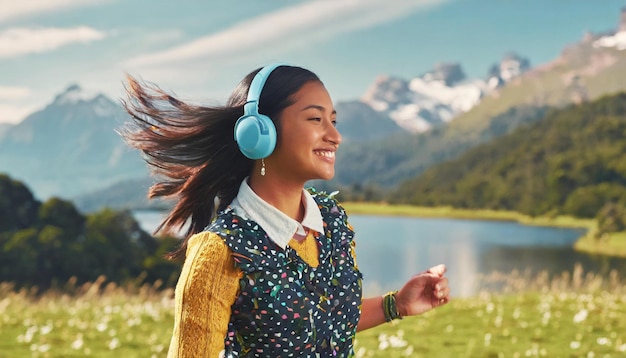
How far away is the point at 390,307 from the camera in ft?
10.4

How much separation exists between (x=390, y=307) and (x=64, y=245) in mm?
29507

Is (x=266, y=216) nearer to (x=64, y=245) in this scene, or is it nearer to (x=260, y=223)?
(x=260, y=223)

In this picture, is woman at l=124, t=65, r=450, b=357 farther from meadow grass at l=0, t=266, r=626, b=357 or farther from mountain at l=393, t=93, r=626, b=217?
mountain at l=393, t=93, r=626, b=217

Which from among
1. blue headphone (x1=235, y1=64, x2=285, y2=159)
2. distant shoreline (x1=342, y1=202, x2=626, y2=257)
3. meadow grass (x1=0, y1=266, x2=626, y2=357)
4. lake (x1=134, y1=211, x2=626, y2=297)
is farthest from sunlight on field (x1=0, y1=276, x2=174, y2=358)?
distant shoreline (x1=342, y1=202, x2=626, y2=257)

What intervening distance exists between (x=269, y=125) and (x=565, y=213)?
12631cm

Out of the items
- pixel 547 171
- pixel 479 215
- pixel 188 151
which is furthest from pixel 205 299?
pixel 547 171

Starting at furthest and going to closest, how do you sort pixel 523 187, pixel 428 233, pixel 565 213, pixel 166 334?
pixel 523 187 → pixel 565 213 → pixel 428 233 → pixel 166 334

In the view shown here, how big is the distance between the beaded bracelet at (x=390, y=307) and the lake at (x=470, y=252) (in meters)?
44.7

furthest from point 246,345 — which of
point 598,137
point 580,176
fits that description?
point 598,137

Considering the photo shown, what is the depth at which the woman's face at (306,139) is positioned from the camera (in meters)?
2.61

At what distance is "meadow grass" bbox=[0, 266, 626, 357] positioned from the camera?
26.8 feet

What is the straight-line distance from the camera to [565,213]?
121 metres

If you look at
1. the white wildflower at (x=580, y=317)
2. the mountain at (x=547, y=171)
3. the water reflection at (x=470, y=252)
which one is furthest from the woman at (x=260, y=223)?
the mountain at (x=547, y=171)

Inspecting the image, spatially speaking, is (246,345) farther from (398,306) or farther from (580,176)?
(580,176)
